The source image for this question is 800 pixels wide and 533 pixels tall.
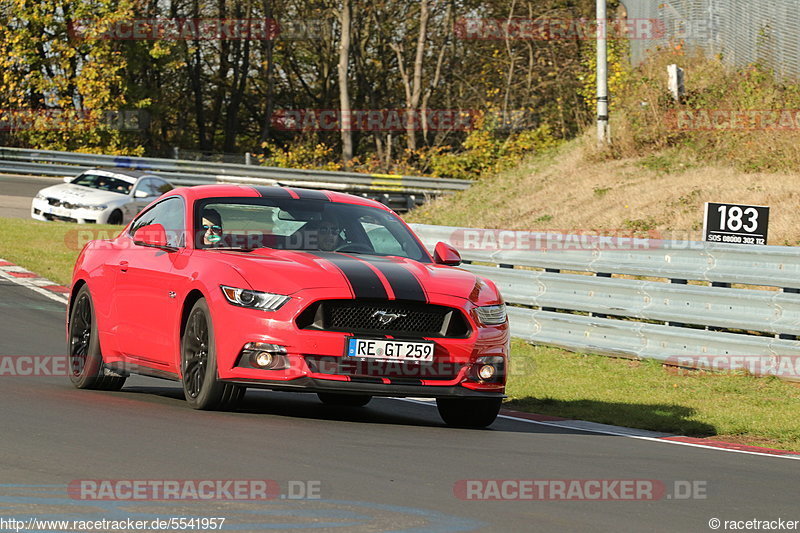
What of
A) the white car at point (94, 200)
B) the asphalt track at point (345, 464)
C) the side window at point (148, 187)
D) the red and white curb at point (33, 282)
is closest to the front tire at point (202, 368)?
the asphalt track at point (345, 464)

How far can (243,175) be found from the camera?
37.8m

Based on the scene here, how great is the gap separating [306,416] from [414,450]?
67.1 inches

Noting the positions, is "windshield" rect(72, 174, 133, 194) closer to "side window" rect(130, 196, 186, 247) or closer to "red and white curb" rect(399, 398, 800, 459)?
"side window" rect(130, 196, 186, 247)

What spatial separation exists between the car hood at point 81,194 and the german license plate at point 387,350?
68.1 feet

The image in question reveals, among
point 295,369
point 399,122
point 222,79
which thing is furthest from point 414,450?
point 222,79

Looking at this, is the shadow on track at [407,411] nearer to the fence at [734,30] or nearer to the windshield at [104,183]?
the fence at [734,30]

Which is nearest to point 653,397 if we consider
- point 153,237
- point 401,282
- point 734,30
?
point 401,282

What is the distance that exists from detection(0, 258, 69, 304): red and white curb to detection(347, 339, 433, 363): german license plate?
9.07 m

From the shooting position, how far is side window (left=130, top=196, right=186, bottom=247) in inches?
384

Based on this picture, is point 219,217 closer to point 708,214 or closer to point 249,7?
point 708,214

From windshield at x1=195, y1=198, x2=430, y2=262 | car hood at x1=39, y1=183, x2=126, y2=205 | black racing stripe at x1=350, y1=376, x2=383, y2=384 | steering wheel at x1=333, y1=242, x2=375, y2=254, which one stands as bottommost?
car hood at x1=39, y1=183, x2=126, y2=205

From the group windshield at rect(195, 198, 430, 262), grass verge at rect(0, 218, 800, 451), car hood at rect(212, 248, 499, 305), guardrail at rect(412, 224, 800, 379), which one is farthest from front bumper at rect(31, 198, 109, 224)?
car hood at rect(212, 248, 499, 305)

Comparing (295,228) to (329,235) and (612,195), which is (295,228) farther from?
(612,195)

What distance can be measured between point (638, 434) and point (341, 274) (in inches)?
105
